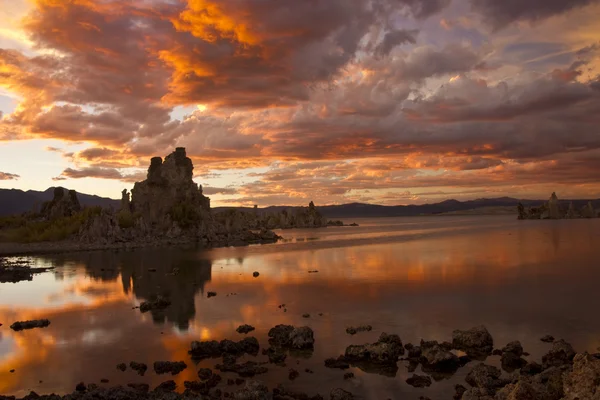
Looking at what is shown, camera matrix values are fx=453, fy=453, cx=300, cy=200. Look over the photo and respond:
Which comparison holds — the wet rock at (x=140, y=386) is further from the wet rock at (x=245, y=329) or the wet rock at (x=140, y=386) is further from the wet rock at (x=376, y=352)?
the wet rock at (x=376, y=352)

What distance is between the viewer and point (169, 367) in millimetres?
19906

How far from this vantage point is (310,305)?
33.9 metres

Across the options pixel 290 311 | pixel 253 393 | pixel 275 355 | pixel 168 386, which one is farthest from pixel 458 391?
pixel 290 311

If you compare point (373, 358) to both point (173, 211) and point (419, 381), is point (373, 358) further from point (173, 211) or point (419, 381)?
point (173, 211)

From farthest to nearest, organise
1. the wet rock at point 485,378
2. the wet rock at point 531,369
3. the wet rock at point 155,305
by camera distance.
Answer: the wet rock at point 155,305
the wet rock at point 531,369
the wet rock at point 485,378

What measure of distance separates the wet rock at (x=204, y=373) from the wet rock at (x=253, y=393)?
306cm

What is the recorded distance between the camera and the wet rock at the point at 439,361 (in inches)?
763

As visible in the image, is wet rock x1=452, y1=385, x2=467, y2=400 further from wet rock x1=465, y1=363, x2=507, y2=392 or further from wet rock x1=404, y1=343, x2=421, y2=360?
wet rock x1=404, y1=343, x2=421, y2=360

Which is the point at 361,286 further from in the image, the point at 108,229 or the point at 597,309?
the point at 108,229

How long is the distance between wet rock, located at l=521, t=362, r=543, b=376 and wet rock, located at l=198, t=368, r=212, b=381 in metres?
12.8

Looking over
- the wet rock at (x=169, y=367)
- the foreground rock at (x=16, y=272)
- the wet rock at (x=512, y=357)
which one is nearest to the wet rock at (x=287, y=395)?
the wet rock at (x=169, y=367)

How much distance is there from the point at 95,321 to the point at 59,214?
104 m

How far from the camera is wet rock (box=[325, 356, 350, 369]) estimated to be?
65.4 ft

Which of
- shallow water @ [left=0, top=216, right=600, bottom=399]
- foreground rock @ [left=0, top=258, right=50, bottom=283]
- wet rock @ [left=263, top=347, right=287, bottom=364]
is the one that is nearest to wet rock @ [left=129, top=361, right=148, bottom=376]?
shallow water @ [left=0, top=216, right=600, bottom=399]
